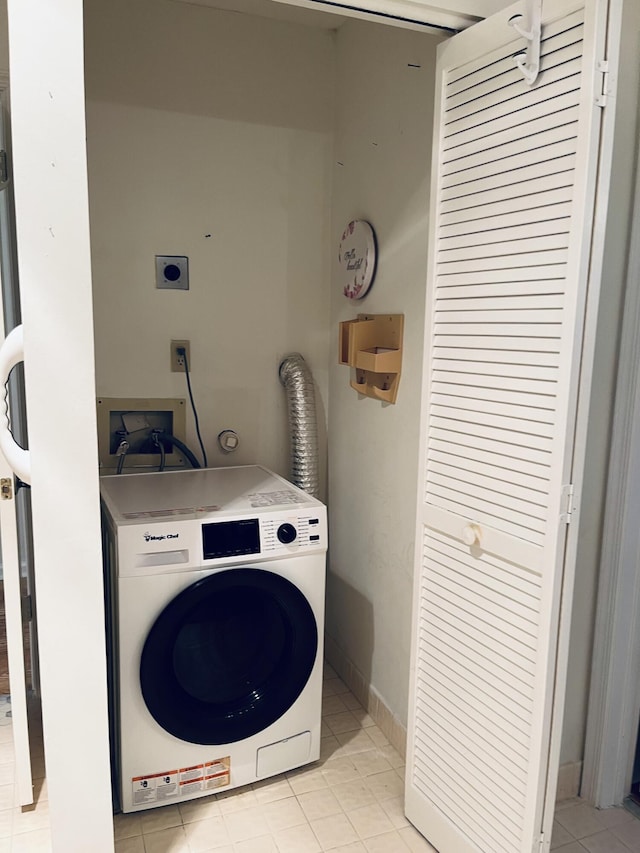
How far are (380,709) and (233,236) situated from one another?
1.79m

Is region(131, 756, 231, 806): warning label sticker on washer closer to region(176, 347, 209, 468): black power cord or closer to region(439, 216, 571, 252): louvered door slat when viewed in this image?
region(176, 347, 209, 468): black power cord

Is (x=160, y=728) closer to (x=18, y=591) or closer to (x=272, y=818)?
(x=272, y=818)

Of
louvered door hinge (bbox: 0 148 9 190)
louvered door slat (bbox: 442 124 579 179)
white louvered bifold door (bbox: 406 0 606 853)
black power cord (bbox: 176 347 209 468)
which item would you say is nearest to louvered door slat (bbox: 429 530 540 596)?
white louvered bifold door (bbox: 406 0 606 853)

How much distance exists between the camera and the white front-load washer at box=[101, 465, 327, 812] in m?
1.84

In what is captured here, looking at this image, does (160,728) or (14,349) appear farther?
(160,728)

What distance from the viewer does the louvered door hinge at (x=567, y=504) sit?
4.44 feet

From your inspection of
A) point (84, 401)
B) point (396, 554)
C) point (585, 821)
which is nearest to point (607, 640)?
point (585, 821)

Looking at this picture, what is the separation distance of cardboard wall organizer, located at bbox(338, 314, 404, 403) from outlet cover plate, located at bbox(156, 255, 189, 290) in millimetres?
614

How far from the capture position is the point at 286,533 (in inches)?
78.2

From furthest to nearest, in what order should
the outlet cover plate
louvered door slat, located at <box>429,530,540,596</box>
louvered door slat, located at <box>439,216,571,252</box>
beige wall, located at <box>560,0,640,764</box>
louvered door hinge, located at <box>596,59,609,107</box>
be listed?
the outlet cover plate, beige wall, located at <box>560,0,640,764</box>, louvered door slat, located at <box>429,530,540,596</box>, louvered door slat, located at <box>439,216,571,252</box>, louvered door hinge, located at <box>596,59,609,107</box>

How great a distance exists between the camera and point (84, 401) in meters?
1.41

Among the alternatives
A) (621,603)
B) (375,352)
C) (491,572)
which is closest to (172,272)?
(375,352)

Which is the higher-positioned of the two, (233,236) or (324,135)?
(324,135)

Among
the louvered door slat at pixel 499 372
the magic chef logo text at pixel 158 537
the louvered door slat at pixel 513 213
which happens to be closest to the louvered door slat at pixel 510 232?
the louvered door slat at pixel 513 213
